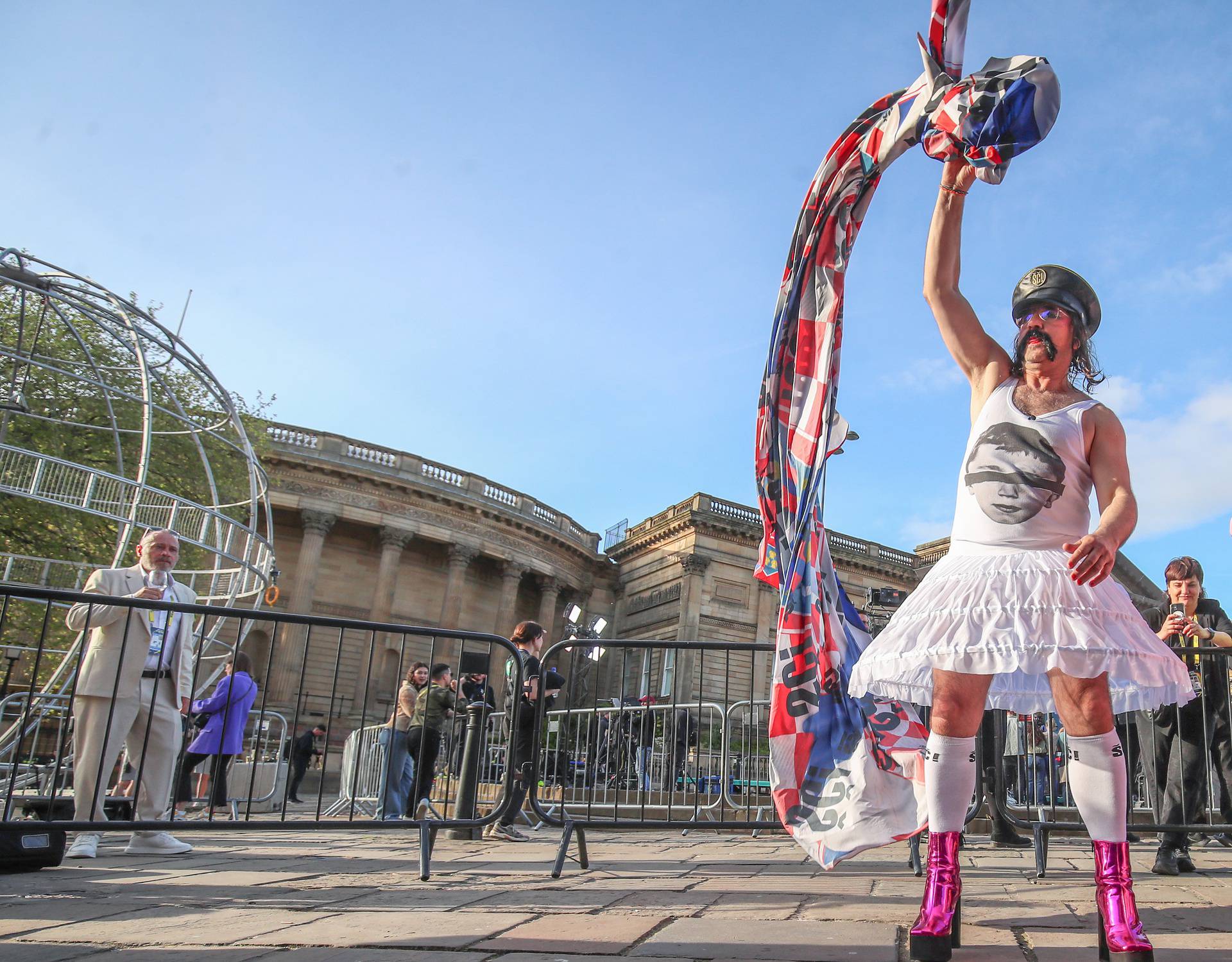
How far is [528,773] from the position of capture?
481 cm

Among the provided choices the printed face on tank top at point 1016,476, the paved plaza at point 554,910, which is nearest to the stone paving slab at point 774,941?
the paved plaza at point 554,910

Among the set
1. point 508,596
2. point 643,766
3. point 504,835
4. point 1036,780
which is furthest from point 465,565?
point 1036,780

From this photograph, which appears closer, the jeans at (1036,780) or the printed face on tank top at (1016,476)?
the printed face on tank top at (1016,476)

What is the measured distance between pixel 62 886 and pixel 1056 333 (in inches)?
157

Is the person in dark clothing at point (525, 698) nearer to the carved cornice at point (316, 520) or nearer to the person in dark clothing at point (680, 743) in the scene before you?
Answer: the person in dark clothing at point (680, 743)

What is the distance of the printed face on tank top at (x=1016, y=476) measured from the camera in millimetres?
2541

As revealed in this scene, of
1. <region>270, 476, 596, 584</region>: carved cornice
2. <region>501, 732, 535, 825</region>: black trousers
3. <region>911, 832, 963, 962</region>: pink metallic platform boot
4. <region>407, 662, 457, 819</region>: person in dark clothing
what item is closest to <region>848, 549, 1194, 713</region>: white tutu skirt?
<region>911, 832, 963, 962</region>: pink metallic platform boot

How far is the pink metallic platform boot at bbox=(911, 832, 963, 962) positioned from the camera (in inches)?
86.6

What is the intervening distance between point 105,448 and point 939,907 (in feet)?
60.5

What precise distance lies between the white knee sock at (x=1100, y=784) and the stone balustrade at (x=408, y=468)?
31.4 metres

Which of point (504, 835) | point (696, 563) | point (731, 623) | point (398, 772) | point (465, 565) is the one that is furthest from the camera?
point (731, 623)

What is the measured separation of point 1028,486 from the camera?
2.55m

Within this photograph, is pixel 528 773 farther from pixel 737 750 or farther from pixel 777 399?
pixel 737 750

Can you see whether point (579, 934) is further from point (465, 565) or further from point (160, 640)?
point (465, 565)
